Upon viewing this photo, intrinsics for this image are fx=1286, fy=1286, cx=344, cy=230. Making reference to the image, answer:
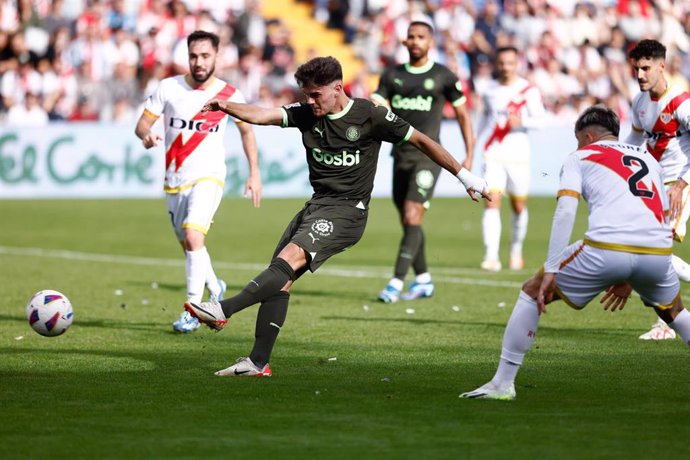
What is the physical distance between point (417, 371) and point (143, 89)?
1943cm

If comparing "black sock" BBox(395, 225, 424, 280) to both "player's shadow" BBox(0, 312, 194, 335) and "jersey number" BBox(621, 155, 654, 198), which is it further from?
"jersey number" BBox(621, 155, 654, 198)

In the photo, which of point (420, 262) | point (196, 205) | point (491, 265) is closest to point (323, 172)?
point (196, 205)

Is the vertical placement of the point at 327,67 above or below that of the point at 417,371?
above

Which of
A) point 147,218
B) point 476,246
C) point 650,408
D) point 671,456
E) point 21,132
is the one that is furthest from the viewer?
point 21,132

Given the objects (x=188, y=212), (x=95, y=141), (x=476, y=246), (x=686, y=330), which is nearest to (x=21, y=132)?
(x=95, y=141)

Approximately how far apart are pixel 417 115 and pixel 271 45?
16.7 metres

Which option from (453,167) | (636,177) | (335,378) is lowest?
(335,378)

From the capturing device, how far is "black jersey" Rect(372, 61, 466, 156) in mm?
13375

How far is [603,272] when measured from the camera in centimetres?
723

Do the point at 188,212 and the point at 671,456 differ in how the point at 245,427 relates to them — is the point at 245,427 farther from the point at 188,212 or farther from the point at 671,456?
the point at 188,212

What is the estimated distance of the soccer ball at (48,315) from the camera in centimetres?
962

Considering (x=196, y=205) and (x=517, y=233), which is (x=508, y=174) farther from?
(x=196, y=205)

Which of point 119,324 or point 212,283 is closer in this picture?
point 119,324

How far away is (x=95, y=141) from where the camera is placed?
25766 mm
